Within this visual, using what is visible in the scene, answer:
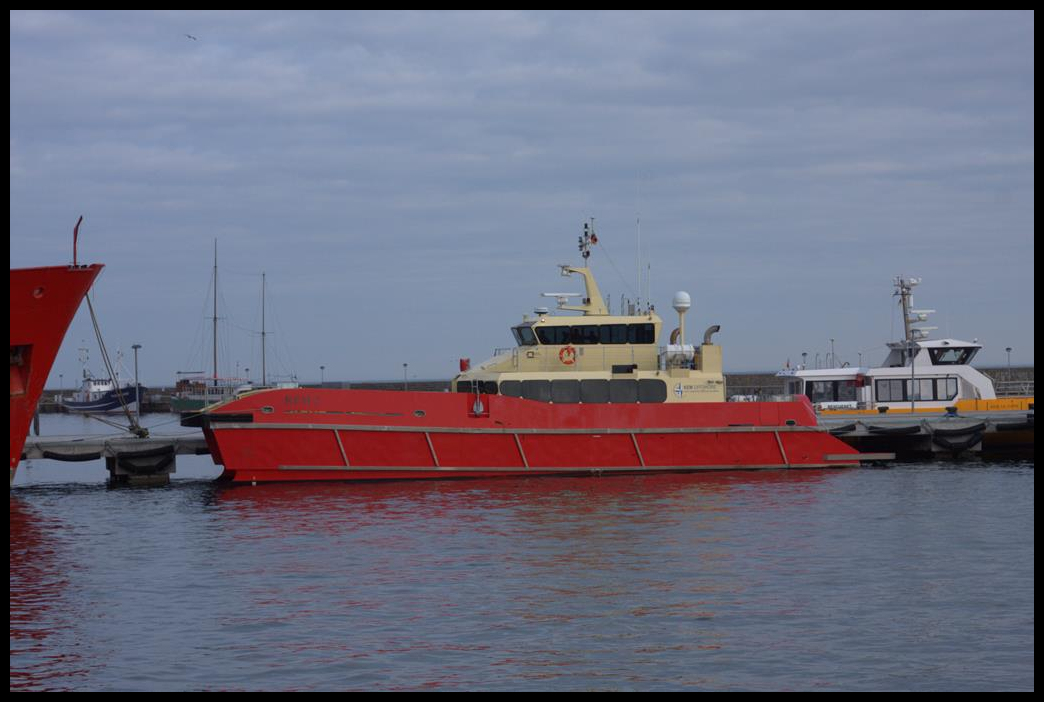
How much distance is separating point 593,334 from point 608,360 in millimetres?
724

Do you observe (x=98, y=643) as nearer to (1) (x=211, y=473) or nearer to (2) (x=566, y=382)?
(2) (x=566, y=382)

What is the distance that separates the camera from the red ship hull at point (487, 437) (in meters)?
25.3

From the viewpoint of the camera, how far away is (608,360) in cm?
2861

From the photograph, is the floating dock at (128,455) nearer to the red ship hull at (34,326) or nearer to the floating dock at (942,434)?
the red ship hull at (34,326)

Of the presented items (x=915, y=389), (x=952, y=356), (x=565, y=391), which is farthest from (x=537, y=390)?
(x=952, y=356)

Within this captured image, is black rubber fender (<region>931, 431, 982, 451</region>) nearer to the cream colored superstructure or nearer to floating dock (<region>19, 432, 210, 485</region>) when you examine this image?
the cream colored superstructure

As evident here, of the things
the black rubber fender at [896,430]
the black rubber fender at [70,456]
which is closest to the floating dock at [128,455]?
the black rubber fender at [70,456]

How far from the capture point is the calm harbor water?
454 inches

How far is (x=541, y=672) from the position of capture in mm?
11414

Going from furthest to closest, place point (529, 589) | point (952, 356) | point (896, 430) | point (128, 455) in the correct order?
point (952, 356), point (896, 430), point (128, 455), point (529, 589)

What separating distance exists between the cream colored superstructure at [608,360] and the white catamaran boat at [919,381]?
7.97 m

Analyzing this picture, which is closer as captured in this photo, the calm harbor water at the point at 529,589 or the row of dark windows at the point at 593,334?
the calm harbor water at the point at 529,589

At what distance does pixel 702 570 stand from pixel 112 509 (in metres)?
13.0

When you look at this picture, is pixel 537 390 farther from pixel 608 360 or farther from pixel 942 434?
pixel 942 434
